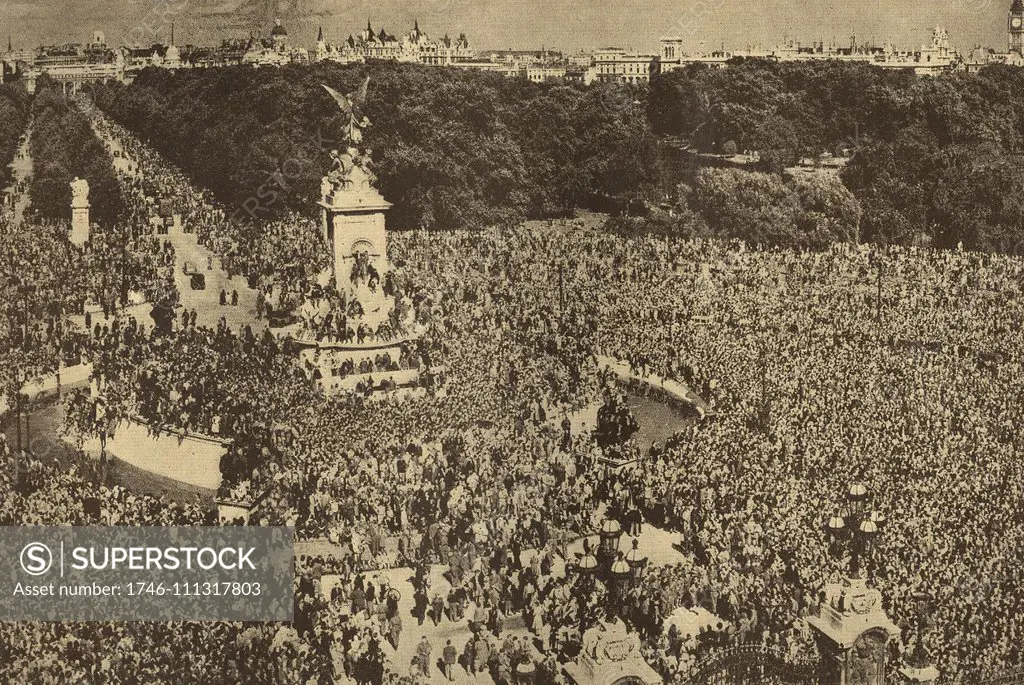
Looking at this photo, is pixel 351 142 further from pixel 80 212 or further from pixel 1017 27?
pixel 1017 27

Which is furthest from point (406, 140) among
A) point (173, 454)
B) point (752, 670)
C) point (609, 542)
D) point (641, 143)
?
point (752, 670)

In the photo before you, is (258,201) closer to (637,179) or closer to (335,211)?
(335,211)

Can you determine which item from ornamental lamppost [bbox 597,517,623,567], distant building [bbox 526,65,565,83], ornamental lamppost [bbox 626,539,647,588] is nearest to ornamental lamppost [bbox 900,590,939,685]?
ornamental lamppost [bbox 626,539,647,588]

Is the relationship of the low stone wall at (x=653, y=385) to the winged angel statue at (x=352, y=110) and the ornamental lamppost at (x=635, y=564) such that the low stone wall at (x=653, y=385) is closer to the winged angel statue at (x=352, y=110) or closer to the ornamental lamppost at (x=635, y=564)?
the ornamental lamppost at (x=635, y=564)

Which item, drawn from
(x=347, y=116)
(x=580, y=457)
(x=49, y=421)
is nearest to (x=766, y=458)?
(x=580, y=457)

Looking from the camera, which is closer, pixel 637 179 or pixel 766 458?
pixel 766 458
